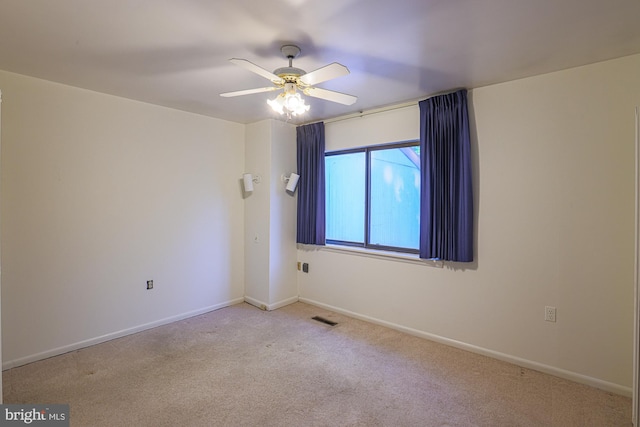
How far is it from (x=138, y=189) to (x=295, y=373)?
7.98ft

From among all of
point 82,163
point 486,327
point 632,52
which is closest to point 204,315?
point 82,163

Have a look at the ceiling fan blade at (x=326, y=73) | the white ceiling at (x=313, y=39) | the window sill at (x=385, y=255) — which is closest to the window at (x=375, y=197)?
the window sill at (x=385, y=255)

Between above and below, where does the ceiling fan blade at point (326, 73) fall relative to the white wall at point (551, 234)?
above

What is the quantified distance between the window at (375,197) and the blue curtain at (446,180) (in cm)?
27

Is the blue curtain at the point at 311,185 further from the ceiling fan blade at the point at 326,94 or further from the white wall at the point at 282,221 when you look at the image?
the ceiling fan blade at the point at 326,94

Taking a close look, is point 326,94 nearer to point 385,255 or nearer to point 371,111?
point 371,111

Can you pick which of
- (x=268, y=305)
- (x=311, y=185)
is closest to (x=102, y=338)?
(x=268, y=305)

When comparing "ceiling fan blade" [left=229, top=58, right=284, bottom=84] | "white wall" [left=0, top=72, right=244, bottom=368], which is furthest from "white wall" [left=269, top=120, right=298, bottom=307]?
"ceiling fan blade" [left=229, top=58, right=284, bottom=84]

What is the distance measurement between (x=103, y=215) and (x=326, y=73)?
8.58 ft

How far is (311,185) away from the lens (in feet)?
13.7

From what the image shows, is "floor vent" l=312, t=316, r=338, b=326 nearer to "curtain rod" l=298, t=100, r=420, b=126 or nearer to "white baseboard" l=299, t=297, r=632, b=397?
"white baseboard" l=299, t=297, r=632, b=397

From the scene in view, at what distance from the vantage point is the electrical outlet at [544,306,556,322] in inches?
104

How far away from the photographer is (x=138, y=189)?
3445mm

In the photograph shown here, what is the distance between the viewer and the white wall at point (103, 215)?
9.02 ft
